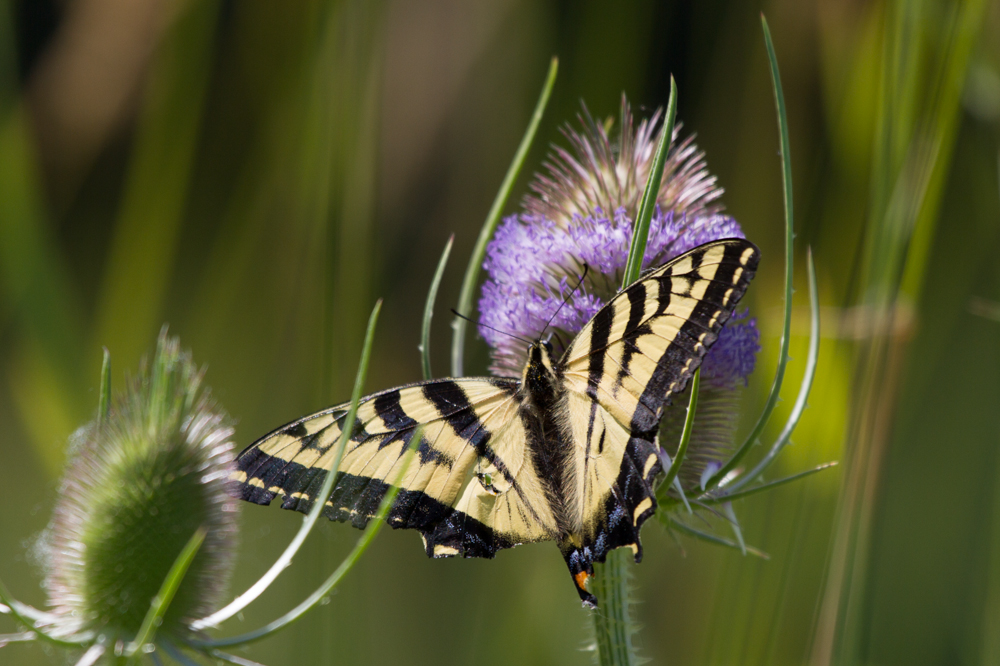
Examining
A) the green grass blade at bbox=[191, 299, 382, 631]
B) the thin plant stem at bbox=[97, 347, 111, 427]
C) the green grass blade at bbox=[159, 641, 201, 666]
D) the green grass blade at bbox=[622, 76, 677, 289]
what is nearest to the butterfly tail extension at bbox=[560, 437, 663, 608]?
the green grass blade at bbox=[622, 76, 677, 289]

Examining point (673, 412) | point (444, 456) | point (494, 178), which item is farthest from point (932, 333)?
point (444, 456)

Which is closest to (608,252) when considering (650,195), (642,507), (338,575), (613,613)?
(650,195)

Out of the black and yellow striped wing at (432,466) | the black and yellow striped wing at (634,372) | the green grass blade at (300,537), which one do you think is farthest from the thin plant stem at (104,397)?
the black and yellow striped wing at (634,372)

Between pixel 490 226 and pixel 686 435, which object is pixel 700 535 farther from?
pixel 490 226

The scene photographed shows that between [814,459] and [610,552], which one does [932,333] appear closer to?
[814,459]

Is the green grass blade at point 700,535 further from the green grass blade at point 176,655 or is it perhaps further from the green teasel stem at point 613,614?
the green grass blade at point 176,655
